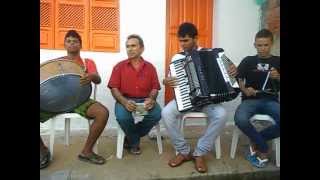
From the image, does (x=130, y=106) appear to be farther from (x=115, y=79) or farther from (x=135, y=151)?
(x=135, y=151)

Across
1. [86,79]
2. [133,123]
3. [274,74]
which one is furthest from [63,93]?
[274,74]

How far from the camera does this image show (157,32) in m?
4.75

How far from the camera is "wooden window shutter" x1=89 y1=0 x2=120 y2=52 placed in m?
4.65

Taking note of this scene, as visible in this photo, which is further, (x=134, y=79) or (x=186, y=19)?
(x=186, y=19)

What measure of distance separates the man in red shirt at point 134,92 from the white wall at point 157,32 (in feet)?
2.64

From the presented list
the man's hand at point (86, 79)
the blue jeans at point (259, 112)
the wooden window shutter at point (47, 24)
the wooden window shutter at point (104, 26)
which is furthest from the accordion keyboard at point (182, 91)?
the wooden window shutter at point (47, 24)

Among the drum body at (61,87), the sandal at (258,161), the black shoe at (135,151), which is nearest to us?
the drum body at (61,87)

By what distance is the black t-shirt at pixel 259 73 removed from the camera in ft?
12.4

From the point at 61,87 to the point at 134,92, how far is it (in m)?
0.71

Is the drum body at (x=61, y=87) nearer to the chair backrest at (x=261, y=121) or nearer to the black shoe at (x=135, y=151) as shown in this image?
the black shoe at (x=135, y=151)

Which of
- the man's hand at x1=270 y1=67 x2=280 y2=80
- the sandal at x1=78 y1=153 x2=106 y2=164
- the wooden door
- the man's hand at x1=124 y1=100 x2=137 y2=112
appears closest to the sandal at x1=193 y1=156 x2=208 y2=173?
the man's hand at x1=124 y1=100 x2=137 y2=112
